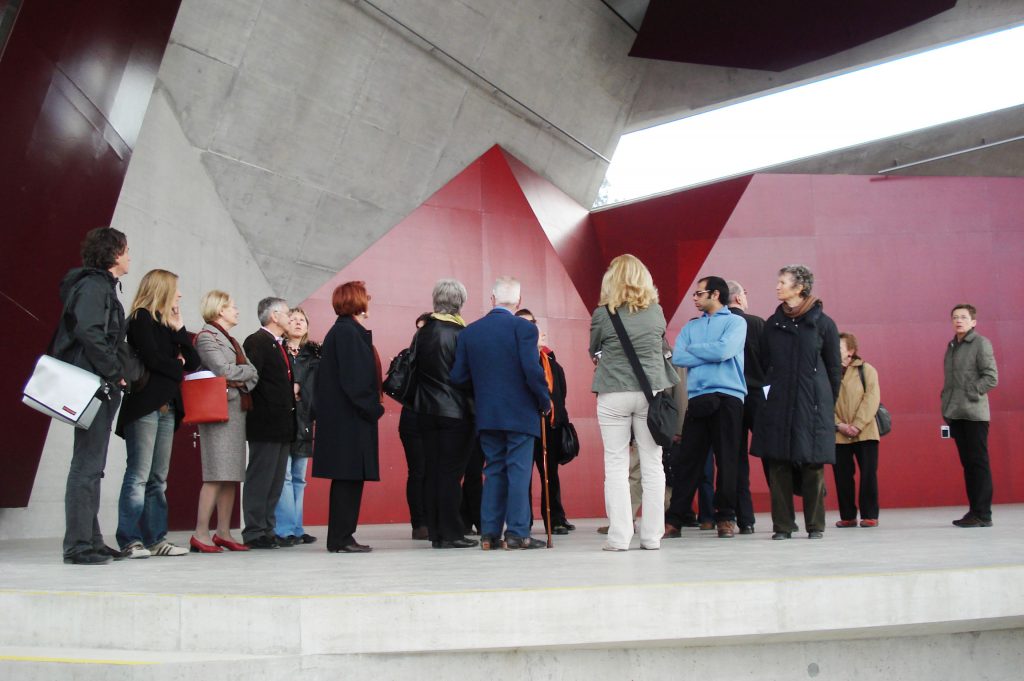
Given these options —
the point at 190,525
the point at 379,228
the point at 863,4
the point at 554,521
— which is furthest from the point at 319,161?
the point at 863,4

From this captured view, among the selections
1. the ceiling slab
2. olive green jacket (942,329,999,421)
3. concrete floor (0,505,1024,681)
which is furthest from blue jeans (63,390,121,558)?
the ceiling slab

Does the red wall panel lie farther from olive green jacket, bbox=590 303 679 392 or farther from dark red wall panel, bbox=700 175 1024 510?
olive green jacket, bbox=590 303 679 392

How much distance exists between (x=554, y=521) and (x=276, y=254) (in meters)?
3.93

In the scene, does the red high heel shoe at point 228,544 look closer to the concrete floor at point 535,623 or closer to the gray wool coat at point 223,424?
the gray wool coat at point 223,424

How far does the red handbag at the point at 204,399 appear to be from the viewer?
5.26 metres

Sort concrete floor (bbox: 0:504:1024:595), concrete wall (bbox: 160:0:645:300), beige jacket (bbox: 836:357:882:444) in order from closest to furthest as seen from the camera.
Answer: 1. concrete floor (bbox: 0:504:1024:595)
2. beige jacket (bbox: 836:357:882:444)
3. concrete wall (bbox: 160:0:645:300)

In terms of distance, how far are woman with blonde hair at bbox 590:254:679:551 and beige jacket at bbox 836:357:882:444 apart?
2.64 m

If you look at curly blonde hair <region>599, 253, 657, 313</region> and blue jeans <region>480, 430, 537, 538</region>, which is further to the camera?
blue jeans <region>480, 430, 537, 538</region>

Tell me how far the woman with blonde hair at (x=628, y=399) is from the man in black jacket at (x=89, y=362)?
2409 millimetres

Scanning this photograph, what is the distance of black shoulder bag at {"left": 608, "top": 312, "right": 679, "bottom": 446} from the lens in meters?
4.74

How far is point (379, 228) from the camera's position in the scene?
31.9 feet

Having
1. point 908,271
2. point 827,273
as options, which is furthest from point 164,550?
point 908,271

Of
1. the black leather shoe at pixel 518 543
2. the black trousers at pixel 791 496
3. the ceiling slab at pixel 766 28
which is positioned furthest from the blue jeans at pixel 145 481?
the ceiling slab at pixel 766 28

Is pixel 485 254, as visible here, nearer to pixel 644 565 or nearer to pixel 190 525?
pixel 190 525
